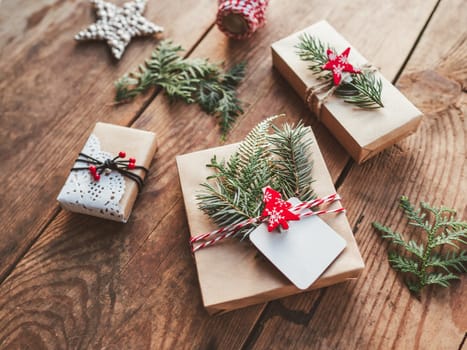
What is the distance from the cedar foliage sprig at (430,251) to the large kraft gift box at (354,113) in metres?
0.17

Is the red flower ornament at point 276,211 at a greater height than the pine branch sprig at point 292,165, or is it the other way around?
the pine branch sprig at point 292,165

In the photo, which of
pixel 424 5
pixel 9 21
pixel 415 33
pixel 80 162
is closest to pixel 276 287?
pixel 80 162

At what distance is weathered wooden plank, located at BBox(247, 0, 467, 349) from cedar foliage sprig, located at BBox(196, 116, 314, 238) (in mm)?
156

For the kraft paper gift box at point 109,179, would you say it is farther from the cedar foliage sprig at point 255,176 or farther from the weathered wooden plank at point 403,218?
the weathered wooden plank at point 403,218

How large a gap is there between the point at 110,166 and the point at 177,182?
167 millimetres

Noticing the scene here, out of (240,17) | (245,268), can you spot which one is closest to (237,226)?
(245,268)

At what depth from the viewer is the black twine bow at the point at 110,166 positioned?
104 centimetres

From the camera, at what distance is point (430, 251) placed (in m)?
0.98

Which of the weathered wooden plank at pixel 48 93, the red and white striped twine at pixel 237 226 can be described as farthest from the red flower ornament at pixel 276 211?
the weathered wooden plank at pixel 48 93

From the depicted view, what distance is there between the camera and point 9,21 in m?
1.35

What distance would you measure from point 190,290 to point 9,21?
1.00 m

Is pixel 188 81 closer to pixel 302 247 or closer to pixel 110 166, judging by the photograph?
pixel 110 166

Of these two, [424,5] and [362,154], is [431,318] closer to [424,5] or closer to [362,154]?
[362,154]

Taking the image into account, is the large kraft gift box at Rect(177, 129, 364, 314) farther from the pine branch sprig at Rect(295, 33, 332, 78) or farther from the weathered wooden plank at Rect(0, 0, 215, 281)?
the weathered wooden plank at Rect(0, 0, 215, 281)
